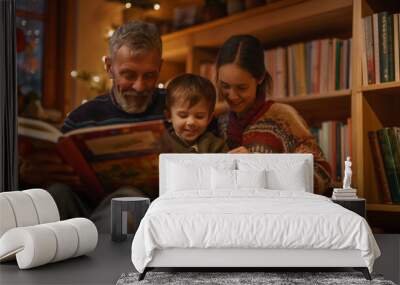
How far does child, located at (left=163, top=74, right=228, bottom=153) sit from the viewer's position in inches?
199

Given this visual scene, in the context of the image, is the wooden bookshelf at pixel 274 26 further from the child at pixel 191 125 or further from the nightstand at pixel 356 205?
the nightstand at pixel 356 205

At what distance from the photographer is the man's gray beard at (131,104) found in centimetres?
508

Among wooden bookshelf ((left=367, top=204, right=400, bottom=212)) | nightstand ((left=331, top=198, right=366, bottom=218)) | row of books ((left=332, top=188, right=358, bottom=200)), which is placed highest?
row of books ((left=332, top=188, right=358, bottom=200))

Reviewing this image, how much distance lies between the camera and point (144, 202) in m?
4.62

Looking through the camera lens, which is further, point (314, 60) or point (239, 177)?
point (314, 60)

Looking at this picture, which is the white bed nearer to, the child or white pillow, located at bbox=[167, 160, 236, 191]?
white pillow, located at bbox=[167, 160, 236, 191]

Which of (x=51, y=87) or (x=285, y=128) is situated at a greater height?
(x=51, y=87)

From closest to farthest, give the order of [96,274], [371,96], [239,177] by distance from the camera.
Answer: [96,274], [239,177], [371,96]

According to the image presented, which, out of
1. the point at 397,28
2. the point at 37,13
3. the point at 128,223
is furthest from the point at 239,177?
the point at 37,13

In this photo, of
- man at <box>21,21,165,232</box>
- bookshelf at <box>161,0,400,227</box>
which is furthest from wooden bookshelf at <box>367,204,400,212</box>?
man at <box>21,21,165,232</box>

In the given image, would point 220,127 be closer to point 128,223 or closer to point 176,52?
point 176,52

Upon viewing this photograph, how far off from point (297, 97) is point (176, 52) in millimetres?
1193

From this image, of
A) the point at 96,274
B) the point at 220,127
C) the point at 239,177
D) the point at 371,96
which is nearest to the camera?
the point at 96,274

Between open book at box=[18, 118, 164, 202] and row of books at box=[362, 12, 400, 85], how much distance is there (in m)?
1.90
